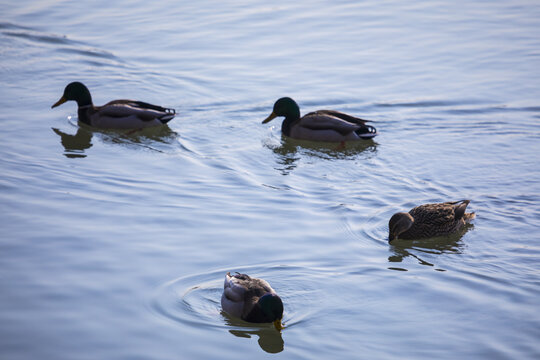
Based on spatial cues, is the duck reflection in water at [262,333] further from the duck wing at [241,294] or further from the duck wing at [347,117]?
the duck wing at [347,117]

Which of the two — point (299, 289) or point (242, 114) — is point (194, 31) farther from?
point (299, 289)

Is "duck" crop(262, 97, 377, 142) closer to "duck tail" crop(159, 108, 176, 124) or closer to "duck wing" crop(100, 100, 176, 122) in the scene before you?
"duck tail" crop(159, 108, 176, 124)

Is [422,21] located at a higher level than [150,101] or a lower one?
higher

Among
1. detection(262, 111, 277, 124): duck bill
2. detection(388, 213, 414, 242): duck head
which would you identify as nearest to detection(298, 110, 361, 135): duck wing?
detection(262, 111, 277, 124): duck bill

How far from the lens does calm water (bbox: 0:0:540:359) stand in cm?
662

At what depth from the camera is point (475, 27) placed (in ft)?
57.0

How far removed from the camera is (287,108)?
492 inches

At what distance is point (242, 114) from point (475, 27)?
6986 mm

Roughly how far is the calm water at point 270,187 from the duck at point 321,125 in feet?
0.64

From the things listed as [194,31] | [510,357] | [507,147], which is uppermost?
[194,31]

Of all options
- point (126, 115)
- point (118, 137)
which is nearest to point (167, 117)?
point (126, 115)

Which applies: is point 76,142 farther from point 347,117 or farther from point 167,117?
point 347,117

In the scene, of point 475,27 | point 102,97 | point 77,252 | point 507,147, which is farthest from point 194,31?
point 77,252

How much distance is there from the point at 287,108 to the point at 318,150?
97 centimetres
